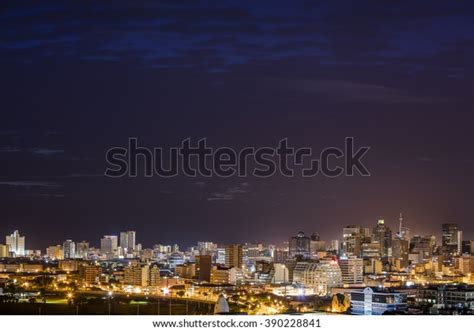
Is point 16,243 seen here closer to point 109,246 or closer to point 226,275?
point 109,246

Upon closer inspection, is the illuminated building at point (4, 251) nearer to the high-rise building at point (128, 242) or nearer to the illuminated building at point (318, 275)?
the high-rise building at point (128, 242)

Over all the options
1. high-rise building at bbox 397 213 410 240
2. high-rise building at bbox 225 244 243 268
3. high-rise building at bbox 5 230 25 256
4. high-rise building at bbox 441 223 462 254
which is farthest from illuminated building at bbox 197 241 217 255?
high-rise building at bbox 441 223 462 254

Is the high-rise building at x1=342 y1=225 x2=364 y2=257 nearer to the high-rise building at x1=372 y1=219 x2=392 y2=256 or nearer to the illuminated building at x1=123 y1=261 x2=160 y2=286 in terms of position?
the high-rise building at x1=372 y1=219 x2=392 y2=256

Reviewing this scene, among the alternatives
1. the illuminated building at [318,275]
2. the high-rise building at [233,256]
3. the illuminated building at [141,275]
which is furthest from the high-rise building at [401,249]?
the illuminated building at [141,275]
